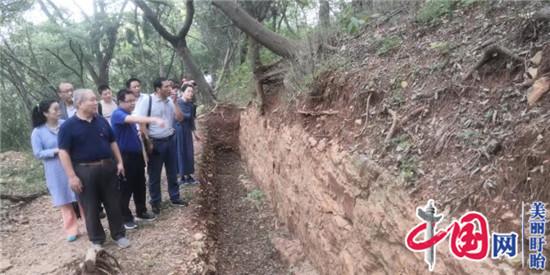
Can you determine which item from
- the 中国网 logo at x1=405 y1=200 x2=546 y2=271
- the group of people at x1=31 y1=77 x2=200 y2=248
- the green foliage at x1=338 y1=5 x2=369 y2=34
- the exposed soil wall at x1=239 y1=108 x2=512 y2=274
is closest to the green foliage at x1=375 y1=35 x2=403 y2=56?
the green foliage at x1=338 y1=5 x2=369 y2=34

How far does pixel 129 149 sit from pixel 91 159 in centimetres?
87

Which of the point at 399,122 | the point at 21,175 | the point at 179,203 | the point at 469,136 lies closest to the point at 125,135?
the point at 179,203

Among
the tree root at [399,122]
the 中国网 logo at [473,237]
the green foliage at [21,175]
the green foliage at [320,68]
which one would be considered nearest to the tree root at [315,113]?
the green foliage at [320,68]

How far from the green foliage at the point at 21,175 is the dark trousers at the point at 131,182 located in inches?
127

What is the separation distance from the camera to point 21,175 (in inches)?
356

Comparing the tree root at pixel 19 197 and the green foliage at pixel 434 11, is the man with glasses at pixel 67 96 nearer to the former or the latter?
the tree root at pixel 19 197

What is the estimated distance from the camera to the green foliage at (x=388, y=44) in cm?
548

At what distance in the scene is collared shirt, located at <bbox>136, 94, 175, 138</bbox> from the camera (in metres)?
5.81

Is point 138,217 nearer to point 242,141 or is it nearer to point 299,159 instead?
point 299,159

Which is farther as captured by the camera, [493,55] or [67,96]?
[67,96]

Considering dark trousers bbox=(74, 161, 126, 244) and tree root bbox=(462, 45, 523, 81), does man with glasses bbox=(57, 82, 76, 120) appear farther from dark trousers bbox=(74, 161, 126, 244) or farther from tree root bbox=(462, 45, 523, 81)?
tree root bbox=(462, 45, 523, 81)

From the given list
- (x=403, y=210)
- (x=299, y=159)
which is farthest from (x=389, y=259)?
(x=299, y=159)

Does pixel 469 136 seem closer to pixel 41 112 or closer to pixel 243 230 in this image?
pixel 243 230

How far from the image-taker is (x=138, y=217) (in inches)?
240
